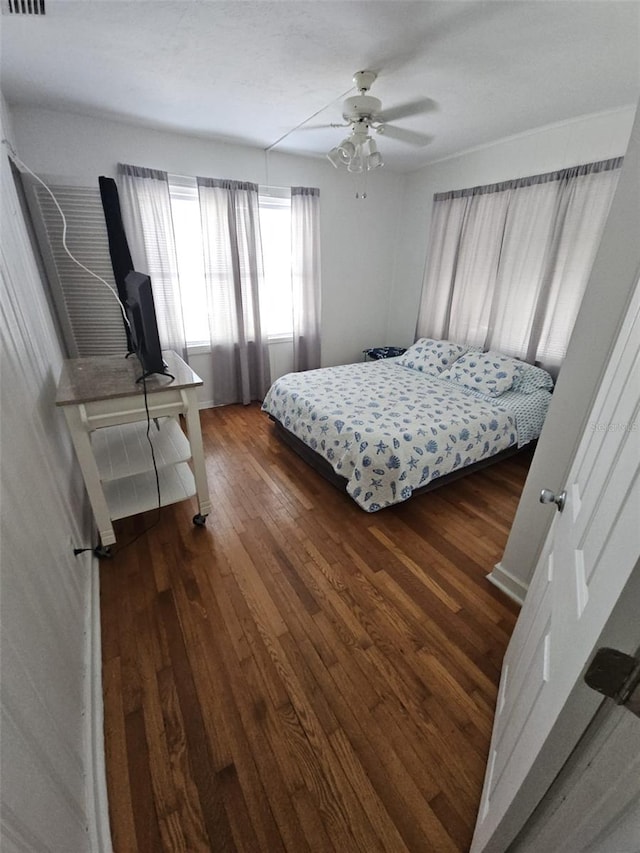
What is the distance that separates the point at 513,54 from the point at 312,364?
2.88 m

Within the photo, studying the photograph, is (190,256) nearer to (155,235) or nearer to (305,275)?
(155,235)

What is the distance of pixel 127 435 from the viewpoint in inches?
87.5

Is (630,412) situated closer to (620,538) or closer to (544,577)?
(620,538)

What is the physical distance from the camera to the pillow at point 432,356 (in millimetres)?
3359

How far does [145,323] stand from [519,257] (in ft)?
9.95

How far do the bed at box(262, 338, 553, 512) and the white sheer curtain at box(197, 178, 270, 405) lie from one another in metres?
0.87

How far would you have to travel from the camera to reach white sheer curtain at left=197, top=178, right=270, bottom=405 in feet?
10.5

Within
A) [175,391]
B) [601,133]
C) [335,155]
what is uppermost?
[601,133]

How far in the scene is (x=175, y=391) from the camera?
1.75 meters

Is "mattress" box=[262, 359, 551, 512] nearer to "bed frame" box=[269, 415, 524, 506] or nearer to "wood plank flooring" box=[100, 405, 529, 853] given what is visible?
"bed frame" box=[269, 415, 524, 506]

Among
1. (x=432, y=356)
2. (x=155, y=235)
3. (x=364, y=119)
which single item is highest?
(x=364, y=119)

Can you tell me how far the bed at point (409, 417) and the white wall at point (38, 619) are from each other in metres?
1.46

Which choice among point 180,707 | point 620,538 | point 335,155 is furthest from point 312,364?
point 620,538

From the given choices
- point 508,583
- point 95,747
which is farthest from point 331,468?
point 95,747
